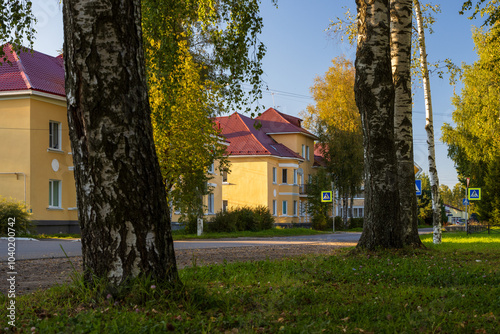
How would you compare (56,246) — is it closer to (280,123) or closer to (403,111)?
(403,111)

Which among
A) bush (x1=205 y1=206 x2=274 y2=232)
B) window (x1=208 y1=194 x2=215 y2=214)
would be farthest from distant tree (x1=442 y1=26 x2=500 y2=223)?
window (x1=208 y1=194 x2=215 y2=214)

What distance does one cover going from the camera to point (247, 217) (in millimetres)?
37656

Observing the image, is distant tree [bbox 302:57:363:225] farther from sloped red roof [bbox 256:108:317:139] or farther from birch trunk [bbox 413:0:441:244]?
birch trunk [bbox 413:0:441:244]

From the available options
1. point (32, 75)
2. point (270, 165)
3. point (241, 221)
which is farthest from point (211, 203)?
point (32, 75)

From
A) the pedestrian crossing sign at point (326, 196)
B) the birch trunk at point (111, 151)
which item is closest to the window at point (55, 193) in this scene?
the pedestrian crossing sign at point (326, 196)

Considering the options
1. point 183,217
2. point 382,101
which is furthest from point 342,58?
point 382,101

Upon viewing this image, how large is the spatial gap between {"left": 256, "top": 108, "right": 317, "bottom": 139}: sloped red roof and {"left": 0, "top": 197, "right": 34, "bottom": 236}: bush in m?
36.8

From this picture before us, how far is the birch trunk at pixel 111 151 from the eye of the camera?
5340 millimetres

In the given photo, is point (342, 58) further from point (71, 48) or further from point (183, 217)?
point (71, 48)

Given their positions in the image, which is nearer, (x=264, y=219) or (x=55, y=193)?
(x=55, y=193)

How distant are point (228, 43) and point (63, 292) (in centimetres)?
610

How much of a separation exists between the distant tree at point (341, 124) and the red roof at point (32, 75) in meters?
26.8

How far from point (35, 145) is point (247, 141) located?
28396 millimetres

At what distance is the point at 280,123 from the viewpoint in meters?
62.3
